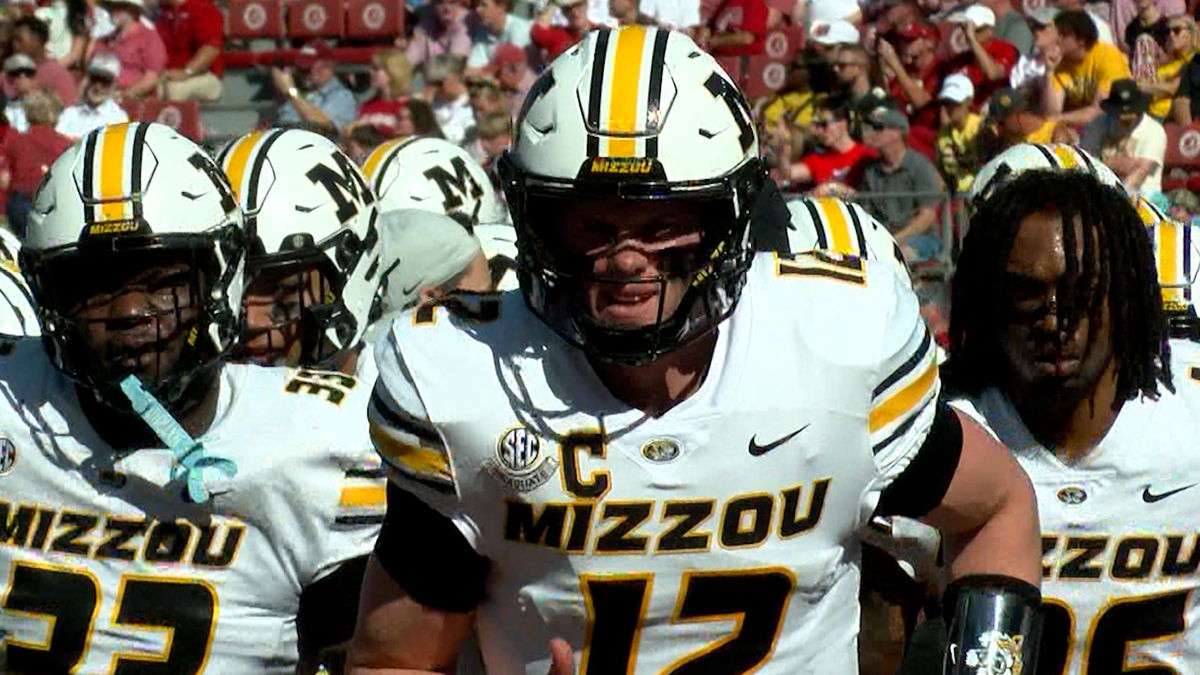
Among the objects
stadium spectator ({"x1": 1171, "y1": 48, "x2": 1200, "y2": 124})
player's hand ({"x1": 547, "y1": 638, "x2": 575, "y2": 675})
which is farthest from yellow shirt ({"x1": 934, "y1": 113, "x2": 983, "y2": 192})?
player's hand ({"x1": 547, "y1": 638, "x2": 575, "y2": 675})

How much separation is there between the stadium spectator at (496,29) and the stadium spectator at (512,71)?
4.3 inches

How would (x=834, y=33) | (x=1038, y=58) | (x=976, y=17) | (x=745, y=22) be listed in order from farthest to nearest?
1. (x=745, y=22)
2. (x=834, y=33)
3. (x=976, y=17)
4. (x=1038, y=58)

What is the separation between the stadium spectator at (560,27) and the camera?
13.7 m

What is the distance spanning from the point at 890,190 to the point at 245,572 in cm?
704

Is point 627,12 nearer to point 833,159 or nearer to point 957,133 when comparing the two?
point 833,159

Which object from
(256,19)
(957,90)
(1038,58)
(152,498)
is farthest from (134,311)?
A: (256,19)

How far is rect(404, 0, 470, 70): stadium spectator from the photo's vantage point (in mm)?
14352

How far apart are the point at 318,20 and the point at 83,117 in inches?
88.9

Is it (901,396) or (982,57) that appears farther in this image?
(982,57)

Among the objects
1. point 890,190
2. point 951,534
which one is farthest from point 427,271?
point 890,190

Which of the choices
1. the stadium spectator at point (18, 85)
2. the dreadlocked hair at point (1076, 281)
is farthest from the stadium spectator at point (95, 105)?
the dreadlocked hair at point (1076, 281)

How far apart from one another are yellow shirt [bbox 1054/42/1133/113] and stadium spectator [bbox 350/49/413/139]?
12.6ft

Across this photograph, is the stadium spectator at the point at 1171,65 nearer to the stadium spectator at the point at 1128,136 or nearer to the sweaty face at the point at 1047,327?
the stadium spectator at the point at 1128,136

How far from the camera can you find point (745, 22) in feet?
45.0
